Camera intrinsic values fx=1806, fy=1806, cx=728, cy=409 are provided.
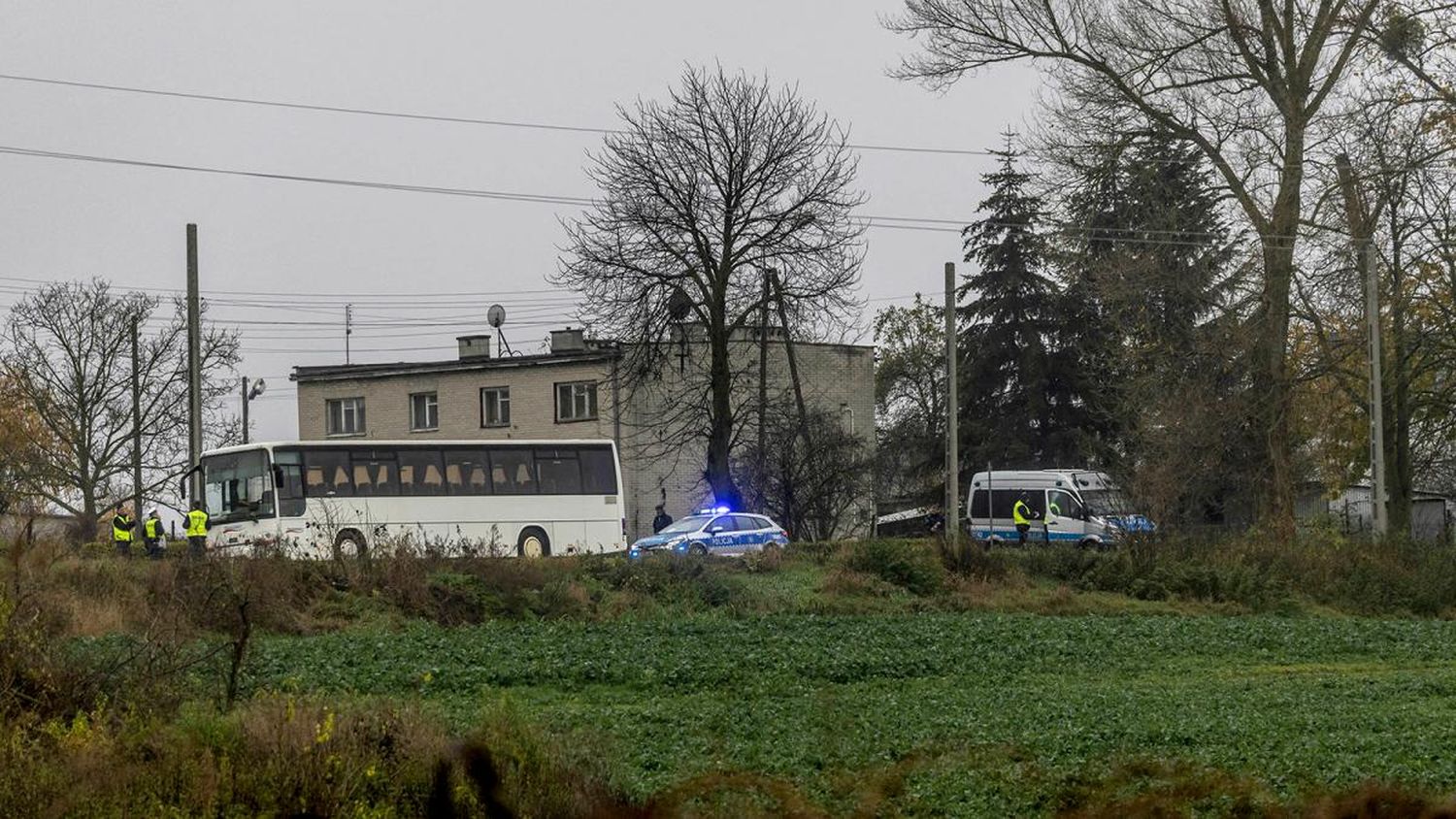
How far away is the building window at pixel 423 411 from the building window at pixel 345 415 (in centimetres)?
236

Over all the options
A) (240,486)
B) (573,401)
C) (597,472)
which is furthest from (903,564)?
(573,401)

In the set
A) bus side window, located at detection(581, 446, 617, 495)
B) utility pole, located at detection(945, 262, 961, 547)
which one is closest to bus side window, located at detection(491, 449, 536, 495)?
bus side window, located at detection(581, 446, 617, 495)

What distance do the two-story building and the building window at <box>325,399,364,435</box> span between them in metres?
0.04

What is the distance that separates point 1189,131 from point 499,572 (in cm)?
1959

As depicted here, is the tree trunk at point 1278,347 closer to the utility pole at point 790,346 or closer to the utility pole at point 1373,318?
the utility pole at point 1373,318

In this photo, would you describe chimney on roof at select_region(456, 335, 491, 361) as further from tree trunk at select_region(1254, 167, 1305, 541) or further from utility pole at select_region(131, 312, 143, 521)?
tree trunk at select_region(1254, 167, 1305, 541)

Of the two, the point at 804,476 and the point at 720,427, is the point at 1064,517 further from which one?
the point at 720,427

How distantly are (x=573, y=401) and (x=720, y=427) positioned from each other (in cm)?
1367

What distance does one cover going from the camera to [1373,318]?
39.5 meters

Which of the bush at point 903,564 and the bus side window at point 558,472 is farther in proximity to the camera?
the bus side window at point 558,472

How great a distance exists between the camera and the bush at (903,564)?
3389cm

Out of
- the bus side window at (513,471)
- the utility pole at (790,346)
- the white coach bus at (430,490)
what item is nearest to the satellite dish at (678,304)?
the utility pole at (790,346)

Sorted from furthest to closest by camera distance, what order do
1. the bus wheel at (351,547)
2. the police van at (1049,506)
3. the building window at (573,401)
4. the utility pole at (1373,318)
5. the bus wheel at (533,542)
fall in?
the building window at (573,401)
the police van at (1049,506)
the bus wheel at (533,542)
the utility pole at (1373,318)
the bus wheel at (351,547)

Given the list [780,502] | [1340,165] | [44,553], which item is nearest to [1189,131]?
[1340,165]
